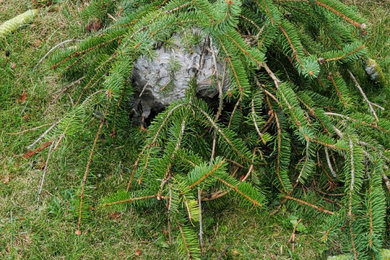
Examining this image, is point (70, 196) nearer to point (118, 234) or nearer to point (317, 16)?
point (118, 234)

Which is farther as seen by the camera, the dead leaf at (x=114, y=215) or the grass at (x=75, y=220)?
the dead leaf at (x=114, y=215)

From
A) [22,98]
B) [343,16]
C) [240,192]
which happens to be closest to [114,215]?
[240,192]

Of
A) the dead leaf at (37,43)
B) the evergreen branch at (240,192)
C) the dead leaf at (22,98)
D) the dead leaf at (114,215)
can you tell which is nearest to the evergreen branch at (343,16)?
the evergreen branch at (240,192)

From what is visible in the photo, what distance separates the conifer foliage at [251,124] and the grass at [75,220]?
0.42ft

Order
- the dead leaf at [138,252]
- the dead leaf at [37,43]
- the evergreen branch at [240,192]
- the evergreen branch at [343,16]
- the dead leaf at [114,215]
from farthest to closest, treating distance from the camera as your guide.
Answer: the dead leaf at [37,43] → the dead leaf at [114,215] → the dead leaf at [138,252] → the evergreen branch at [343,16] → the evergreen branch at [240,192]

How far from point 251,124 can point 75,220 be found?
44.5 inches

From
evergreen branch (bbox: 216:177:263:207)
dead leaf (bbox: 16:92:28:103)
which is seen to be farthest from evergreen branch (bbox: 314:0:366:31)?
dead leaf (bbox: 16:92:28:103)

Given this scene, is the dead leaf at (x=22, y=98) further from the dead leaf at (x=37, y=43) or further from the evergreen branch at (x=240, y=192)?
the evergreen branch at (x=240, y=192)

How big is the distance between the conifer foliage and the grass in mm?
127

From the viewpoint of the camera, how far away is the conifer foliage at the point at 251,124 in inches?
78.4

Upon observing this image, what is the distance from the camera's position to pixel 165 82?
2453 mm

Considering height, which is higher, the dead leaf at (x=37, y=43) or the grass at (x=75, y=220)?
the dead leaf at (x=37, y=43)

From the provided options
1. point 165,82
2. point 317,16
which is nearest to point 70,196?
point 165,82

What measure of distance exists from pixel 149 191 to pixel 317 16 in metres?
1.44
